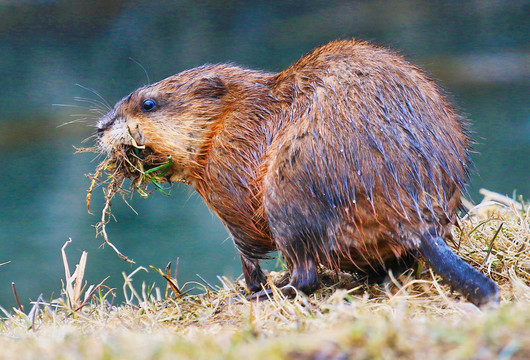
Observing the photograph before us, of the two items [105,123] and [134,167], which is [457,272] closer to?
[134,167]

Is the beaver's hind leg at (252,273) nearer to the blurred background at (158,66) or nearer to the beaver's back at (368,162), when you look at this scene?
the beaver's back at (368,162)

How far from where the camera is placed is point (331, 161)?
6.84ft

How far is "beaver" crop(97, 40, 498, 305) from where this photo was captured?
2.06 meters

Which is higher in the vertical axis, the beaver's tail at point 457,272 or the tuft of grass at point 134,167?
the tuft of grass at point 134,167

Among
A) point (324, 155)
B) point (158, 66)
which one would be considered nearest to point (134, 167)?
point (324, 155)

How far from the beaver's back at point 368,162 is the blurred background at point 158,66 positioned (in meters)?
1.99

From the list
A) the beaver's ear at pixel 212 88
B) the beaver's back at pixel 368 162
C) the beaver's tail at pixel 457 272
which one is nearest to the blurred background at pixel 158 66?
the beaver's ear at pixel 212 88

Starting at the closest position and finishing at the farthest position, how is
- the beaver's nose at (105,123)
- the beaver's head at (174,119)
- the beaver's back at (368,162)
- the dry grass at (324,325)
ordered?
the dry grass at (324,325), the beaver's back at (368,162), the beaver's head at (174,119), the beaver's nose at (105,123)

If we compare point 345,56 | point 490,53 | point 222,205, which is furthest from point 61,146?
point 490,53

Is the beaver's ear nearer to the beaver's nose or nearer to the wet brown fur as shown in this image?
the wet brown fur

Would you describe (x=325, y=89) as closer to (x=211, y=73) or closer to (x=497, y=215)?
(x=211, y=73)

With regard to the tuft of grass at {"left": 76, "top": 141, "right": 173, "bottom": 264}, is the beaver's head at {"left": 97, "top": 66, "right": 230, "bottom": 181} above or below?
above

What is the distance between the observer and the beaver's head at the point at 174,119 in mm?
2566

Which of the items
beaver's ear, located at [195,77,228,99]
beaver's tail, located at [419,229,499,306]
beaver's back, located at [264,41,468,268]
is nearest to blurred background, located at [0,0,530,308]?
beaver's ear, located at [195,77,228,99]
